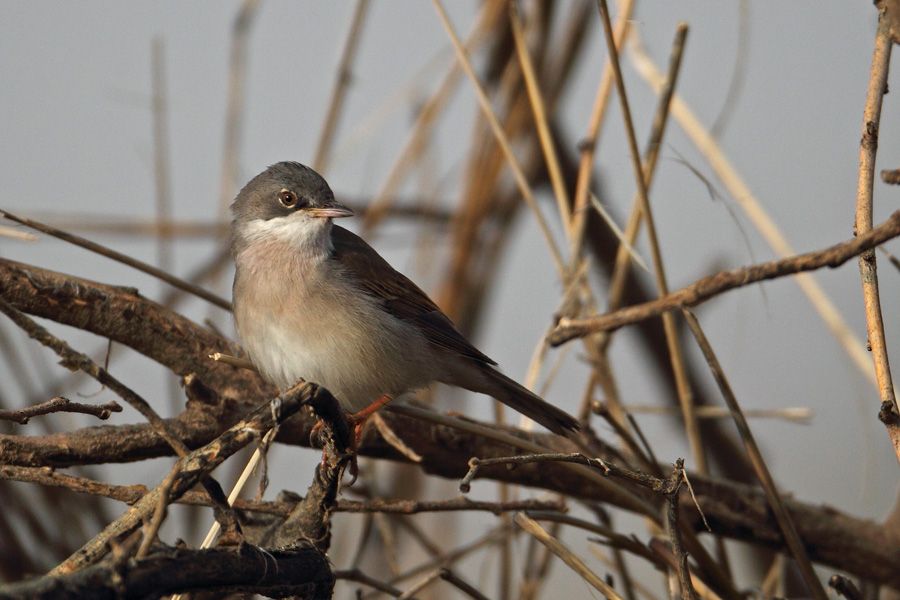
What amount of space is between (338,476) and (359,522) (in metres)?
2.46

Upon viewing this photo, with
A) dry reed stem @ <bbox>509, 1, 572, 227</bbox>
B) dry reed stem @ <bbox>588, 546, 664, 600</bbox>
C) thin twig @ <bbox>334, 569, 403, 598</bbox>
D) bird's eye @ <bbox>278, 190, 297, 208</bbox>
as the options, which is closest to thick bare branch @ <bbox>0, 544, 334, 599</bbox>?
thin twig @ <bbox>334, 569, 403, 598</bbox>

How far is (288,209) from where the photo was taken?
401cm

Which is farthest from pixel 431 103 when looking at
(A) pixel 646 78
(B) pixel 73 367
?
(B) pixel 73 367

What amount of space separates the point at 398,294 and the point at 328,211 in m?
0.42

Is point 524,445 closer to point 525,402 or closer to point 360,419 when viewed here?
point 360,419

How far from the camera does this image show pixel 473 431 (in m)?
2.89

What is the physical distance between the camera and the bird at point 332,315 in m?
3.54

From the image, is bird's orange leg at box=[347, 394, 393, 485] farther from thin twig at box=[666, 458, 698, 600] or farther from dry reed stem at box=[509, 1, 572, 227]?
thin twig at box=[666, 458, 698, 600]

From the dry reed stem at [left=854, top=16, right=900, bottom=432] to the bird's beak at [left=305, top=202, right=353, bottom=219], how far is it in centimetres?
215

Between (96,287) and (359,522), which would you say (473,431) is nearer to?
(96,287)

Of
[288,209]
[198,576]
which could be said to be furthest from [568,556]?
[288,209]

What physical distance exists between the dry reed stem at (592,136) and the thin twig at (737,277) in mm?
982

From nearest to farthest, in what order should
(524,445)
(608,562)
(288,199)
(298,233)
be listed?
(524,445)
(608,562)
(298,233)
(288,199)

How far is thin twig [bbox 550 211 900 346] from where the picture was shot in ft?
6.34
